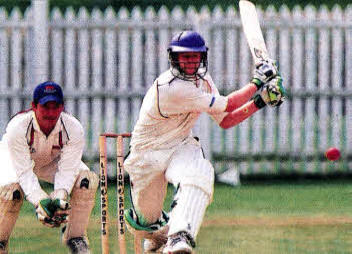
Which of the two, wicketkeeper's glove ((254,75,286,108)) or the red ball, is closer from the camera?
wicketkeeper's glove ((254,75,286,108))

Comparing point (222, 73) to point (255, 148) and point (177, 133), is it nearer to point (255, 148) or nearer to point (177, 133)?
point (255, 148)

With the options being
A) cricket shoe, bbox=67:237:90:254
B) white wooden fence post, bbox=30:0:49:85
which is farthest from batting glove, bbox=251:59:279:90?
white wooden fence post, bbox=30:0:49:85

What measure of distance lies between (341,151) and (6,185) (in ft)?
18.9

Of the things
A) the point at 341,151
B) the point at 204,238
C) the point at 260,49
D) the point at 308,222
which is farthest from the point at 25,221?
the point at 341,151

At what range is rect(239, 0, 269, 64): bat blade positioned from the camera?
7.20 metres

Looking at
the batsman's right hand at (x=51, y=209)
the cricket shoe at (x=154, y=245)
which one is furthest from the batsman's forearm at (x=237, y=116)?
the batsman's right hand at (x=51, y=209)

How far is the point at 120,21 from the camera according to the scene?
1188cm

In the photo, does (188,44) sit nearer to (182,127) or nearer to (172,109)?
(172,109)

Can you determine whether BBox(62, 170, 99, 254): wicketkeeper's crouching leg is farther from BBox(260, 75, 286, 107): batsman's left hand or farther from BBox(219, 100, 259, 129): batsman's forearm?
BBox(260, 75, 286, 107): batsman's left hand

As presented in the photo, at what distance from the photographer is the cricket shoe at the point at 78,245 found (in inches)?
292

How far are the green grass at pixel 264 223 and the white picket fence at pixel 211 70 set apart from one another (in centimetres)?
60

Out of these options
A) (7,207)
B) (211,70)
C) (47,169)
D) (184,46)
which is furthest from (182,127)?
(211,70)

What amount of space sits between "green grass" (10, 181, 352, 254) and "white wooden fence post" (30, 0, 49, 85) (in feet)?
5.40

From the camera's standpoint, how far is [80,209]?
749 cm
